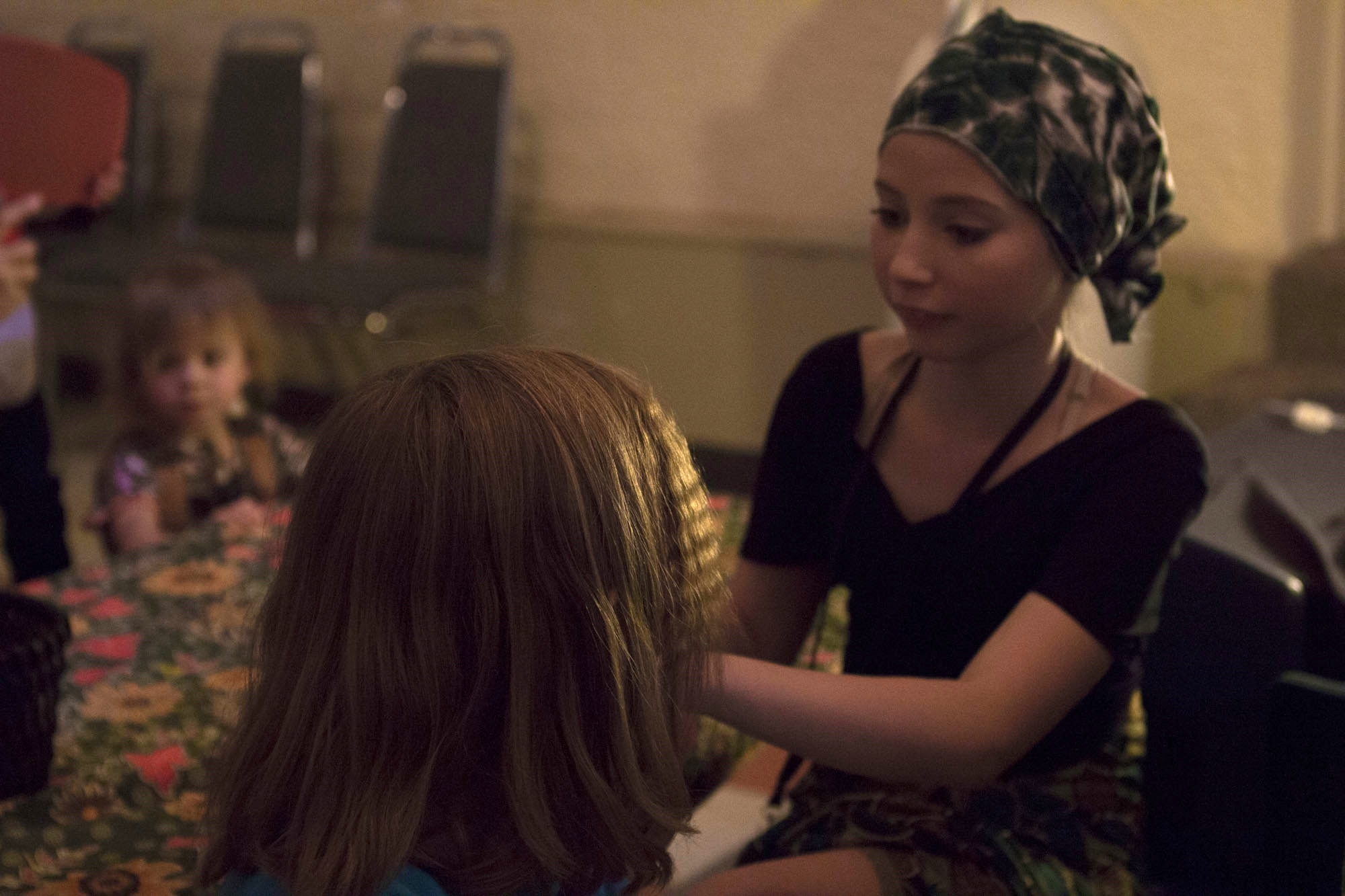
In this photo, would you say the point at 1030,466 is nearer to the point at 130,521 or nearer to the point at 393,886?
the point at 393,886

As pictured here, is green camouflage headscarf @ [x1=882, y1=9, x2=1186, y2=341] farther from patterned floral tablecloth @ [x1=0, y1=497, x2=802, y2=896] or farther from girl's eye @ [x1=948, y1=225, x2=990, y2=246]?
patterned floral tablecloth @ [x1=0, y1=497, x2=802, y2=896]

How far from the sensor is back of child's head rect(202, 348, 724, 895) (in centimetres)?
77

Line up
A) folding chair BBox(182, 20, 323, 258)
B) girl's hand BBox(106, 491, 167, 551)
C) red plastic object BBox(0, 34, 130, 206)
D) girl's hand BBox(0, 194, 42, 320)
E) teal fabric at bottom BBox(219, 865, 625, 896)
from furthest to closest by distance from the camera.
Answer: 1. folding chair BBox(182, 20, 323, 258)
2. girl's hand BBox(106, 491, 167, 551)
3. girl's hand BBox(0, 194, 42, 320)
4. red plastic object BBox(0, 34, 130, 206)
5. teal fabric at bottom BBox(219, 865, 625, 896)

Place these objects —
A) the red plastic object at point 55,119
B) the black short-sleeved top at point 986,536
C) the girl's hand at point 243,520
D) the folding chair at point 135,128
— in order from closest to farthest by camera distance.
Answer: the black short-sleeved top at point 986,536 → the red plastic object at point 55,119 → the girl's hand at point 243,520 → the folding chair at point 135,128

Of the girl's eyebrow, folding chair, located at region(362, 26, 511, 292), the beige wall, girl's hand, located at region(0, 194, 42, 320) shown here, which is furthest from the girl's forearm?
folding chair, located at region(362, 26, 511, 292)

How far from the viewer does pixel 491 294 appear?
169 inches

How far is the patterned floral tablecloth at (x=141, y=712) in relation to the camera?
1.08 m

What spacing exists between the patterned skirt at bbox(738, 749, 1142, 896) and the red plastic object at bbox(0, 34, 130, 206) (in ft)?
3.42

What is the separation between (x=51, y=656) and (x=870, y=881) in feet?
2.17

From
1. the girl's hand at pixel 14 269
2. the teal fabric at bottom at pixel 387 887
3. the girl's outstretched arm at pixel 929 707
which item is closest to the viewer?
the teal fabric at bottom at pixel 387 887

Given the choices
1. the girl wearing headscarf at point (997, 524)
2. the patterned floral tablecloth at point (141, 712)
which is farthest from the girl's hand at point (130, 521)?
the girl wearing headscarf at point (997, 524)

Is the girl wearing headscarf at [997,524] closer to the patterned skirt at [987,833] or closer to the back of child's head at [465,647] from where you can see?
the patterned skirt at [987,833]

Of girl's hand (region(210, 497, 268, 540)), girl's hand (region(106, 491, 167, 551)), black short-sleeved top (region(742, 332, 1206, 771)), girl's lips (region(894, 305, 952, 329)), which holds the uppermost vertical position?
girl's lips (region(894, 305, 952, 329))

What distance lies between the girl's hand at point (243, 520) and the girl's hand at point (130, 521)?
9.1 inches
